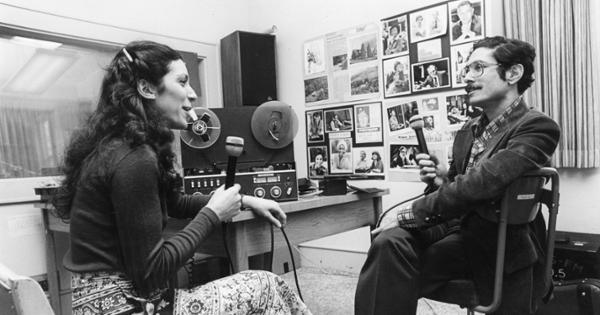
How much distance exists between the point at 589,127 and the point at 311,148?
187cm

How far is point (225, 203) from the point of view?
1.16m

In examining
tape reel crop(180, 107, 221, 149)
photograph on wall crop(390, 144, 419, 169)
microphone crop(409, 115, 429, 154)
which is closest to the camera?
microphone crop(409, 115, 429, 154)

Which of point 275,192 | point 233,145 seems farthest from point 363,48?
point 233,145

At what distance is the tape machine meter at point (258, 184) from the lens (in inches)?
60.6

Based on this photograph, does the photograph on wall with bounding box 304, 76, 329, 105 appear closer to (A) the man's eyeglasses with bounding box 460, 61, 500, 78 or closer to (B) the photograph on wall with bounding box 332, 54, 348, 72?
(B) the photograph on wall with bounding box 332, 54, 348, 72

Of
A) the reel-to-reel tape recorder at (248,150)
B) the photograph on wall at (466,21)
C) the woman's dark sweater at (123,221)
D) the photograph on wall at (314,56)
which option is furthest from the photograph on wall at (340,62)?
the woman's dark sweater at (123,221)

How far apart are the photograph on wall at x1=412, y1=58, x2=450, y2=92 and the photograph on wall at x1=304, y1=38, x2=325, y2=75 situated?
2.67 ft

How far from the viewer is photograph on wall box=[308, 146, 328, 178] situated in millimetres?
3283

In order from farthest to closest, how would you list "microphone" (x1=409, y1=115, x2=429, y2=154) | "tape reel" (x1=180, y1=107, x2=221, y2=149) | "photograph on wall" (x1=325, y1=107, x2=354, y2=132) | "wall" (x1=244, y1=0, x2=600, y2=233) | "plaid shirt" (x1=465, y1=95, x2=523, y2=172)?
"photograph on wall" (x1=325, y1=107, x2=354, y2=132) < "wall" (x1=244, y1=0, x2=600, y2=233) < "tape reel" (x1=180, y1=107, x2=221, y2=149) < "plaid shirt" (x1=465, y1=95, x2=523, y2=172) < "microphone" (x1=409, y1=115, x2=429, y2=154)

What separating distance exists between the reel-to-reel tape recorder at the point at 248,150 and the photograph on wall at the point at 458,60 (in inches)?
46.4

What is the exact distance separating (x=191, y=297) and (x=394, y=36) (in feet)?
7.56

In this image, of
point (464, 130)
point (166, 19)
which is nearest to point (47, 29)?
point (166, 19)

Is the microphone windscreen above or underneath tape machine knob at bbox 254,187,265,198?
above

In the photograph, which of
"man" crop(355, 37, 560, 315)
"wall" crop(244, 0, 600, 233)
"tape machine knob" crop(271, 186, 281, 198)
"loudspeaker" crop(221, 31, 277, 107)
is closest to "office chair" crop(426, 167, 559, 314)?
"man" crop(355, 37, 560, 315)
